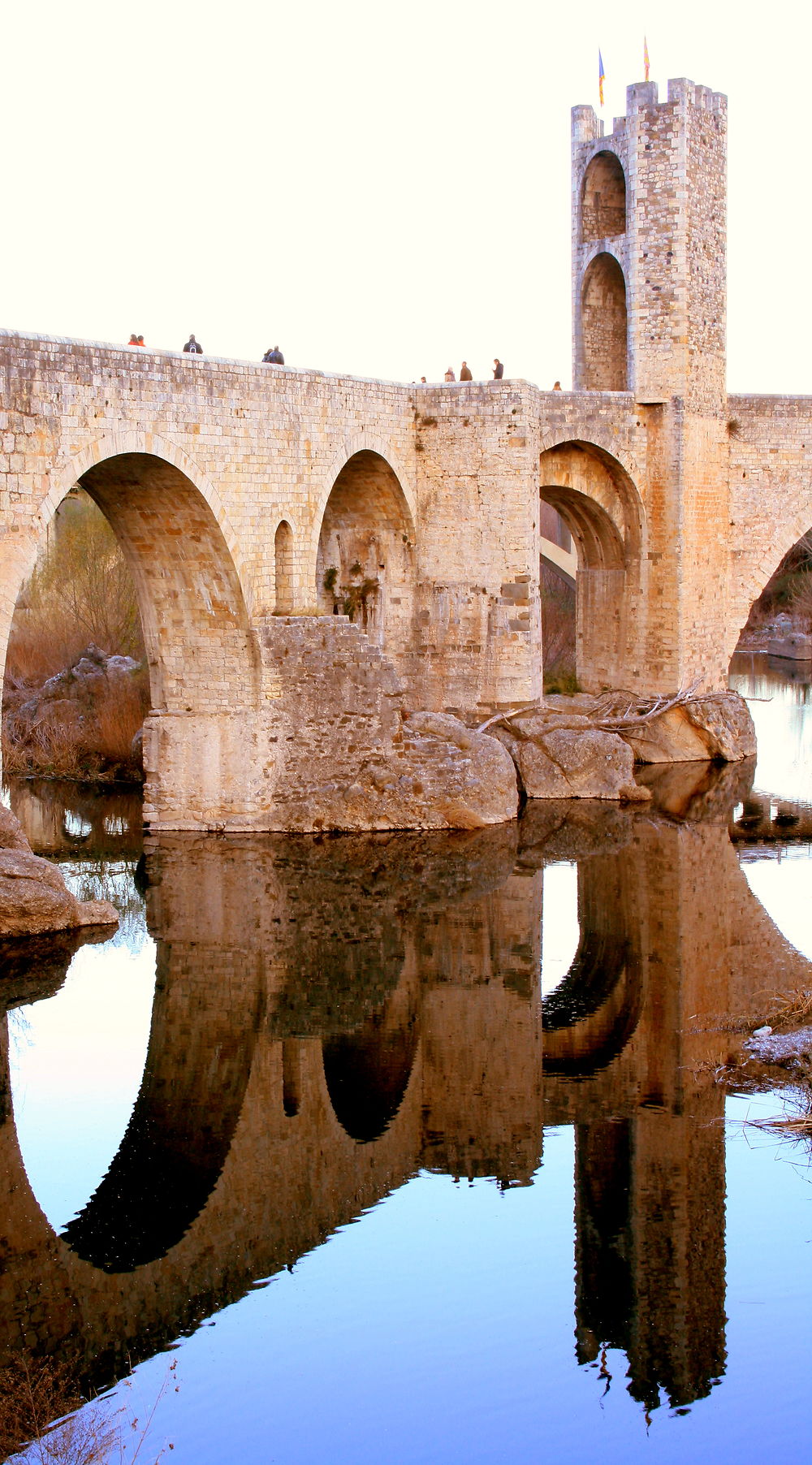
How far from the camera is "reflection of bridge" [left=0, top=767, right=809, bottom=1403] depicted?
19.5ft

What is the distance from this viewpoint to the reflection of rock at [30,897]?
9773 millimetres

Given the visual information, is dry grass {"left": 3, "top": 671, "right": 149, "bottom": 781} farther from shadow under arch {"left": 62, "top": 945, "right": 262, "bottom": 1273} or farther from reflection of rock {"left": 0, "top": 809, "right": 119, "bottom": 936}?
shadow under arch {"left": 62, "top": 945, "right": 262, "bottom": 1273}

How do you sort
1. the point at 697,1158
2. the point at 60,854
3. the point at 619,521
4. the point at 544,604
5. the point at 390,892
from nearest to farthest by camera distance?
the point at 697,1158 < the point at 390,892 < the point at 60,854 < the point at 619,521 < the point at 544,604

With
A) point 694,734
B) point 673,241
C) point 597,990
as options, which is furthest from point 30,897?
point 673,241

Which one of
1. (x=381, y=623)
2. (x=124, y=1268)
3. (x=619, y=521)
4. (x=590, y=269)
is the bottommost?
(x=124, y=1268)

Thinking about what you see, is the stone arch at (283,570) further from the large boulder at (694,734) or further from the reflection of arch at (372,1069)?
the large boulder at (694,734)

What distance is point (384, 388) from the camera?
14.3 meters

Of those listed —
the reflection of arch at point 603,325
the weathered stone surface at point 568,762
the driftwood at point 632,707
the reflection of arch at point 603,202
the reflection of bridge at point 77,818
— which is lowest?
the reflection of bridge at point 77,818

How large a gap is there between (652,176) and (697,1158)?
39.9ft

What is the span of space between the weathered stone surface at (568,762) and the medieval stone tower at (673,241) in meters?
4.07

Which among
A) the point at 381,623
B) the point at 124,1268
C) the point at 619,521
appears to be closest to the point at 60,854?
the point at 381,623

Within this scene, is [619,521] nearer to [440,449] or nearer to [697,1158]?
[440,449]

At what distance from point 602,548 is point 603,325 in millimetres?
2691

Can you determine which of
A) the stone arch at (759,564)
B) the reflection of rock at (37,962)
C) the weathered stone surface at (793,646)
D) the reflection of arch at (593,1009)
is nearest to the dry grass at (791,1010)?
the reflection of arch at (593,1009)
